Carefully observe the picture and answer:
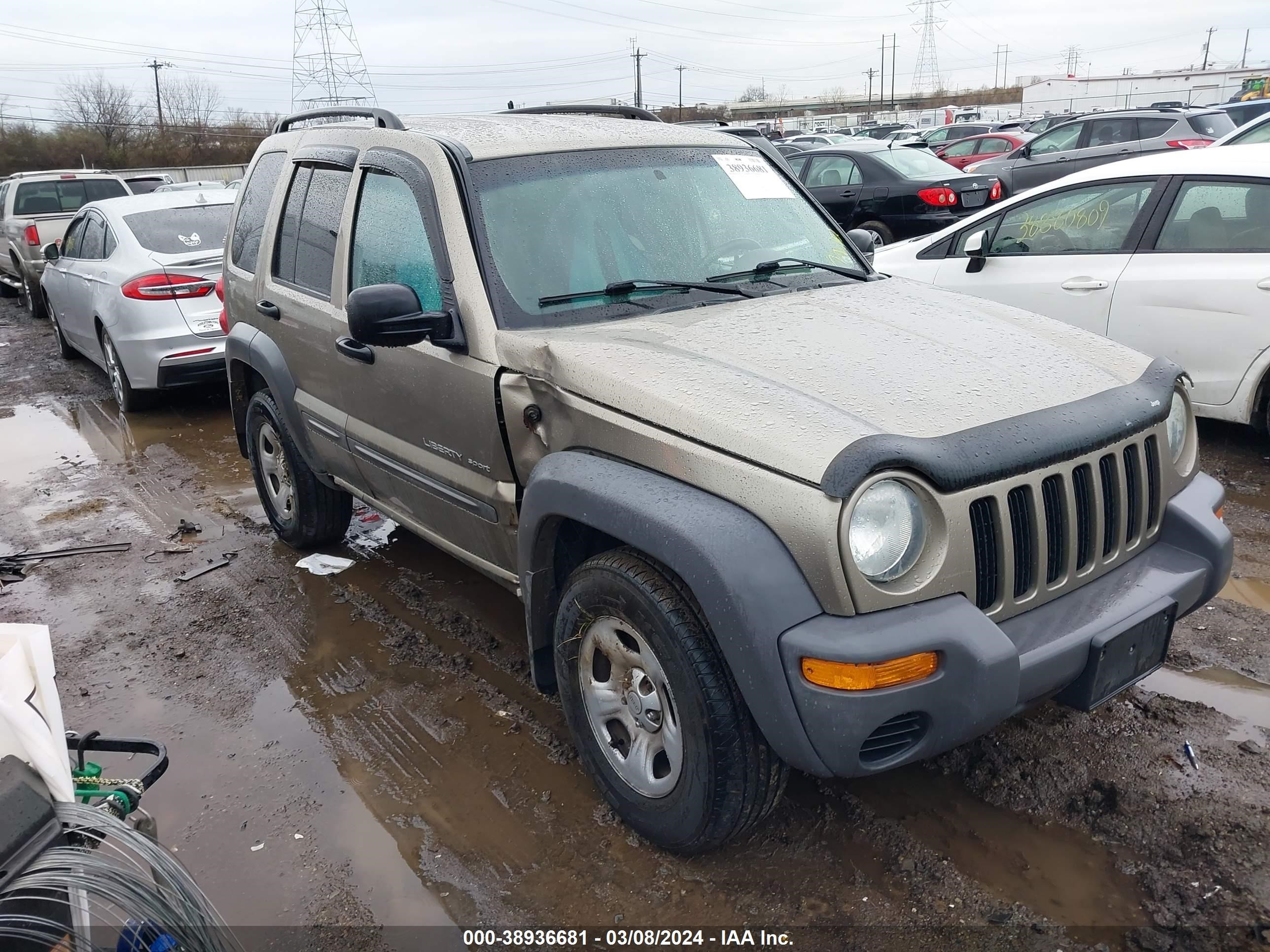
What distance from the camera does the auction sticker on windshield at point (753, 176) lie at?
3949mm

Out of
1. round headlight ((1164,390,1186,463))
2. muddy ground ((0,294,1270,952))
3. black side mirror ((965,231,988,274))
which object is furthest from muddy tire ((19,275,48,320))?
round headlight ((1164,390,1186,463))

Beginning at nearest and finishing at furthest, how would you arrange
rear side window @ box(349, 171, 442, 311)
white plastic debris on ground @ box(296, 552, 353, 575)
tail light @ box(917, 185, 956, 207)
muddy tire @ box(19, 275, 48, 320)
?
rear side window @ box(349, 171, 442, 311), white plastic debris on ground @ box(296, 552, 353, 575), tail light @ box(917, 185, 956, 207), muddy tire @ box(19, 275, 48, 320)

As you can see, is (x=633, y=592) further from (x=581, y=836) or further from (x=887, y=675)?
(x=581, y=836)

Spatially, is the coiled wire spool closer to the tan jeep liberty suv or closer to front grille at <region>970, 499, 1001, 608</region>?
the tan jeep liberty suv

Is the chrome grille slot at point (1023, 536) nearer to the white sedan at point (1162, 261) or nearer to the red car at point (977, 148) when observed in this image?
the white sedan at point (1162, 261)

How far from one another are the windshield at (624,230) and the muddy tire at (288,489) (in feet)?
6.40

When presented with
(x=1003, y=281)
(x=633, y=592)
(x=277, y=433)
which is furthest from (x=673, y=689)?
(x=1003, y=281)

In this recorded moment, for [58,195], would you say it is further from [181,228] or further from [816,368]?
[816,368]

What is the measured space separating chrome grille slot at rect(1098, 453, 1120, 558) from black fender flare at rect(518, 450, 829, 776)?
962 mm

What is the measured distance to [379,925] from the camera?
272 centimetres

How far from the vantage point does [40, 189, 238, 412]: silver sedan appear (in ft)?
25.0

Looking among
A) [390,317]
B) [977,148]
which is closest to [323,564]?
[390,317]

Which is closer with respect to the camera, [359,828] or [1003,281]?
[359,828]

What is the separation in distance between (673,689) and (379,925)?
1.07 meters
